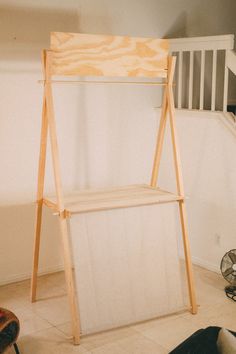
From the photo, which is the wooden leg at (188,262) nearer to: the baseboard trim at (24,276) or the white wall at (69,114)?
the white wall at (69,114)

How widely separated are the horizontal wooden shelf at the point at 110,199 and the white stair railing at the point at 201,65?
3.60ft

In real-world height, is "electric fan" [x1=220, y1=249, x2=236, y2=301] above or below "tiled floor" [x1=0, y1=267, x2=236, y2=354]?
above

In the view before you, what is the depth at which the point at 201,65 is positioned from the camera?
14.4 ft

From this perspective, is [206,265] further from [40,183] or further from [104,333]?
[40,183]

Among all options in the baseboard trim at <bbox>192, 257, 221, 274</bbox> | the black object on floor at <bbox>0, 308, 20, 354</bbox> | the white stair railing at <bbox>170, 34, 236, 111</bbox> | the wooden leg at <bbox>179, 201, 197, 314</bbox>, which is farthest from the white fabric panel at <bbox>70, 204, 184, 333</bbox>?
the white stair railing at <bbox>170, 34, 236, 111</bbox>

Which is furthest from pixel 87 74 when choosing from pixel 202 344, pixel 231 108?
pixel 231 108

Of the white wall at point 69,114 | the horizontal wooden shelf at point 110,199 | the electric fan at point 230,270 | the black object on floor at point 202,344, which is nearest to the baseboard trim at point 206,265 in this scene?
the white wall at point 69,114

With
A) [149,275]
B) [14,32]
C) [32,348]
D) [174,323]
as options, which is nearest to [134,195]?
[149,275]

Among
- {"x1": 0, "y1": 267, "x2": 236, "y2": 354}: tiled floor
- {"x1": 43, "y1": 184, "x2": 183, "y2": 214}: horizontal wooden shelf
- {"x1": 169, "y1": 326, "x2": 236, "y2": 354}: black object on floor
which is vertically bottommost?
{"x1": 0, "y1": 267, "x2": 236, "y2": 354}: tiled floor

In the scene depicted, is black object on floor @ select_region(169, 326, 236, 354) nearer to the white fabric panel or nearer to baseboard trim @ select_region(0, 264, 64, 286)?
the white fabric panel

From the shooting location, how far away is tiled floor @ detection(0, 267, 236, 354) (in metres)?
3.15

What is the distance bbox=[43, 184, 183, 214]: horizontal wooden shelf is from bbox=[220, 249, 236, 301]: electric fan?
29.0 inches

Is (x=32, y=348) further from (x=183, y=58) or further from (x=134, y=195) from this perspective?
(x=183, y=58)

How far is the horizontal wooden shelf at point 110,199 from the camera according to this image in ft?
10.7
